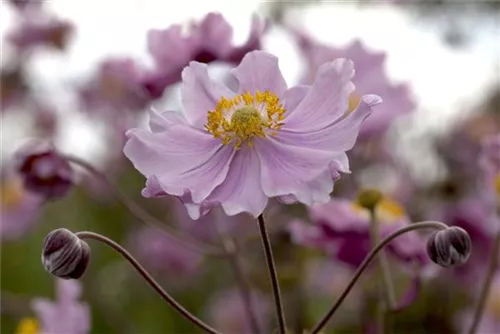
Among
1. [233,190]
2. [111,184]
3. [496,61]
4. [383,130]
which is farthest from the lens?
Result: [496,61]

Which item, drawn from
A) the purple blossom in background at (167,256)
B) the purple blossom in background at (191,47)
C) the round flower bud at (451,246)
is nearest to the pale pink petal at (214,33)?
the purple blossom in background at (191,47)

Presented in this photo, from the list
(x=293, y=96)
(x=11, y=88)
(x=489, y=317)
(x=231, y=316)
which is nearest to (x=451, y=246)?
(x=293, y=96)

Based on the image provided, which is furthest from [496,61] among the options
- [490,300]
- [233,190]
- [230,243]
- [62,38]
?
[233,190]

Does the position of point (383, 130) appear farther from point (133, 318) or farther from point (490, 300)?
point (133, 318)

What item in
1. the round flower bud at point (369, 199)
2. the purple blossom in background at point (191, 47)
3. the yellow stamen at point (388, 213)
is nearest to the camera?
the round flower bud at point (369, 199)

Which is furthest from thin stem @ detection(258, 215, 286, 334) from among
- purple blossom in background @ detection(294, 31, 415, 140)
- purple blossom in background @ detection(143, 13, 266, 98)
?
purple blossom in background @ detection(294, 31, 415, 140)

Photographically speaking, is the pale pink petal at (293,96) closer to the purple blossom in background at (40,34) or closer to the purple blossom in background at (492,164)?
the purple blossom in background at (492,164)
